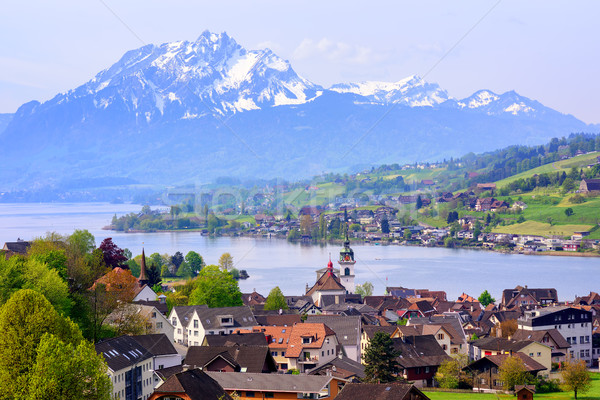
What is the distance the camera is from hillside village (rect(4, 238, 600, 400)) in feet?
65.7

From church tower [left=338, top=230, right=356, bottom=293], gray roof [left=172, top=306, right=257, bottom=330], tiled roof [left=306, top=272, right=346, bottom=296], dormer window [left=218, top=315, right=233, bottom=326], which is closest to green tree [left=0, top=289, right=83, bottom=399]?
gray roof [left=172, top=306, right=257, bottom=330]

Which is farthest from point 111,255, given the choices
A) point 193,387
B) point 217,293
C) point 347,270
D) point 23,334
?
point 193,387

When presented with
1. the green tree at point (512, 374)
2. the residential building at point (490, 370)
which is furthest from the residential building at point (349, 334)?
the green tree at point (512, 374)

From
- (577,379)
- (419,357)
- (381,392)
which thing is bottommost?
(577,379)

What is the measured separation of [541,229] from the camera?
322 ft

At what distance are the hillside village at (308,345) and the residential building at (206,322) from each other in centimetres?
4

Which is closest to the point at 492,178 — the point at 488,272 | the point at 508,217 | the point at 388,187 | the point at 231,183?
the point at 388,187

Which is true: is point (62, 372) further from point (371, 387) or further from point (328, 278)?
point (328, 278)

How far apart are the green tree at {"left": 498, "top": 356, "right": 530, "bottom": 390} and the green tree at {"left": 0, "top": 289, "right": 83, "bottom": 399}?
13.3 metres

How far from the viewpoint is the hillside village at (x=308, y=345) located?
20031mm

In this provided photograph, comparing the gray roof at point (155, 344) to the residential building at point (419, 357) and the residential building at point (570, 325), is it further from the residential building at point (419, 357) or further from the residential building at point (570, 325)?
the residential building at point (570, 325)

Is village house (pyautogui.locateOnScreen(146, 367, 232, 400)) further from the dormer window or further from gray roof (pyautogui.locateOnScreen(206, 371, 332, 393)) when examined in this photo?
the dormer window

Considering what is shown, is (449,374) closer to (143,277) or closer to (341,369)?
(341,369)

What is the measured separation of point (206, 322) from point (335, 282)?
17.9m
